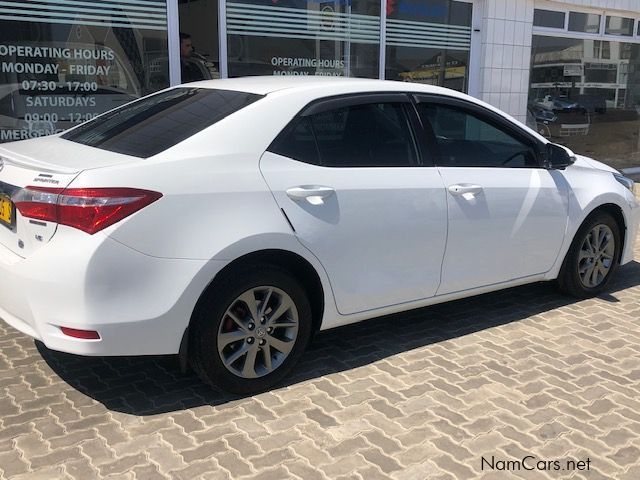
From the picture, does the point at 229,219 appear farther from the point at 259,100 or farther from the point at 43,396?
the point at 43,396

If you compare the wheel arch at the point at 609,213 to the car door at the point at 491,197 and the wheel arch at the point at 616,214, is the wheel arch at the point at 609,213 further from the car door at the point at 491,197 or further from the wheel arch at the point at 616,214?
the car door at the point at 491,197

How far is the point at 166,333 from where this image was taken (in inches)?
118

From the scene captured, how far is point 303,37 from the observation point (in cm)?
785

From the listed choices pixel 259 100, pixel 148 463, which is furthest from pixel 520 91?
pixel 148 463

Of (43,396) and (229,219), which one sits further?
(43,396)

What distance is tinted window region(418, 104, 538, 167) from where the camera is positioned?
4.00 m

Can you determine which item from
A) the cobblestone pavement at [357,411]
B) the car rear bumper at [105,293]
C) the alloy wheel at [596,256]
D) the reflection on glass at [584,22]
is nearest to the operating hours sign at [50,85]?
the cobblestone pavement at [357,411]

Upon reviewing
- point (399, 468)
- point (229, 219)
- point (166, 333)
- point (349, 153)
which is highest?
point (349, 153)

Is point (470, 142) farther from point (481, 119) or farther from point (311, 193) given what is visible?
point (311, 193)

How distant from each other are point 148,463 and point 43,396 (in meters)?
0.91

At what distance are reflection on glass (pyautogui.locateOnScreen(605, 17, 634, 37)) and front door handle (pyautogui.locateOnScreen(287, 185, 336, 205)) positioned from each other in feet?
33.5

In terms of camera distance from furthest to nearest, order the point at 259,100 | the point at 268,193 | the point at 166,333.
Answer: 1. the point at 259,100
2. the point at 268,193
3. the point at 166,333

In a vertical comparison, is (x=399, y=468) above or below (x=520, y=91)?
below

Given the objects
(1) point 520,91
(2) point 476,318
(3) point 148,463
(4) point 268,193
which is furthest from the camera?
(1) point 520,91
